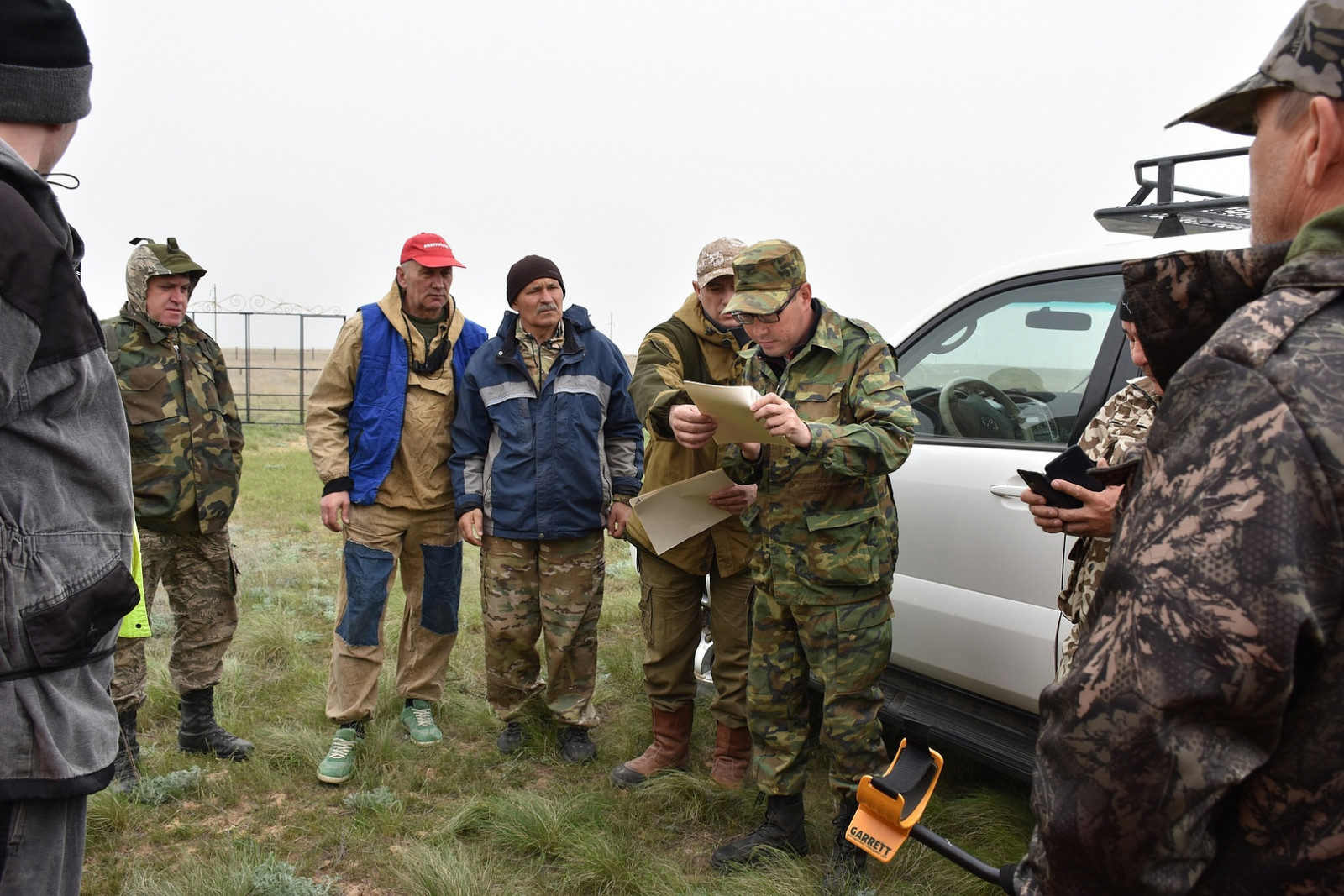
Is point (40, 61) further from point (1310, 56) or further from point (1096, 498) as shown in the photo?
point (1096, 498)

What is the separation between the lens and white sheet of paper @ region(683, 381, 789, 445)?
2.54 metres

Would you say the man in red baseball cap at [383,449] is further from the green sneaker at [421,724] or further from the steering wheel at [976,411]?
the steering wheel at [976,411]

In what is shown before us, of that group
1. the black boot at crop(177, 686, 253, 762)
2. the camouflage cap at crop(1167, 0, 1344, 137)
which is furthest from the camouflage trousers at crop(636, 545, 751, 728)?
the camouflage cap at crop(1167, 0, 1344, 137)

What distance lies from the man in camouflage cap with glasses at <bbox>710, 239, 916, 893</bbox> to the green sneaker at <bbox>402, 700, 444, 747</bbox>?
5.12 ft

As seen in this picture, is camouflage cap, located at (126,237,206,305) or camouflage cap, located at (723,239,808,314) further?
camouflage cap, located at (126,237,206,305)

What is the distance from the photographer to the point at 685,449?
12.2 feet

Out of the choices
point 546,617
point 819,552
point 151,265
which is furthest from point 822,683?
point 151,265

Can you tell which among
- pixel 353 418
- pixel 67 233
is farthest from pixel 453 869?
pixel 67 233

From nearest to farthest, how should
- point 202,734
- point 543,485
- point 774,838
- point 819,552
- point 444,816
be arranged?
point 819,552 → point 774,838 → point 444,816 → point 543,485 → point 202,734

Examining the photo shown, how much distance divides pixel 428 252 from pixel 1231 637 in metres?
3.49

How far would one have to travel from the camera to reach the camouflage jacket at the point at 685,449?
3.62 m

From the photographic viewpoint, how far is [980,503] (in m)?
3.01

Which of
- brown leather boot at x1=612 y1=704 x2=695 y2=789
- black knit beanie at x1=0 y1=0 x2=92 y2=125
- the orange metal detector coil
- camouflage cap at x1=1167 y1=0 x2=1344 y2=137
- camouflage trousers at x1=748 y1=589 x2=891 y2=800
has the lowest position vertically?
brown leather boot at x1=612 y1=704 x2=695 y2=789

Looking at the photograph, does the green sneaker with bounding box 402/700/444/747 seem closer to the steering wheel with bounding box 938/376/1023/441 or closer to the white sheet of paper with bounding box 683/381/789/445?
the white sheet of paper with bounding box 683/381/789/445
